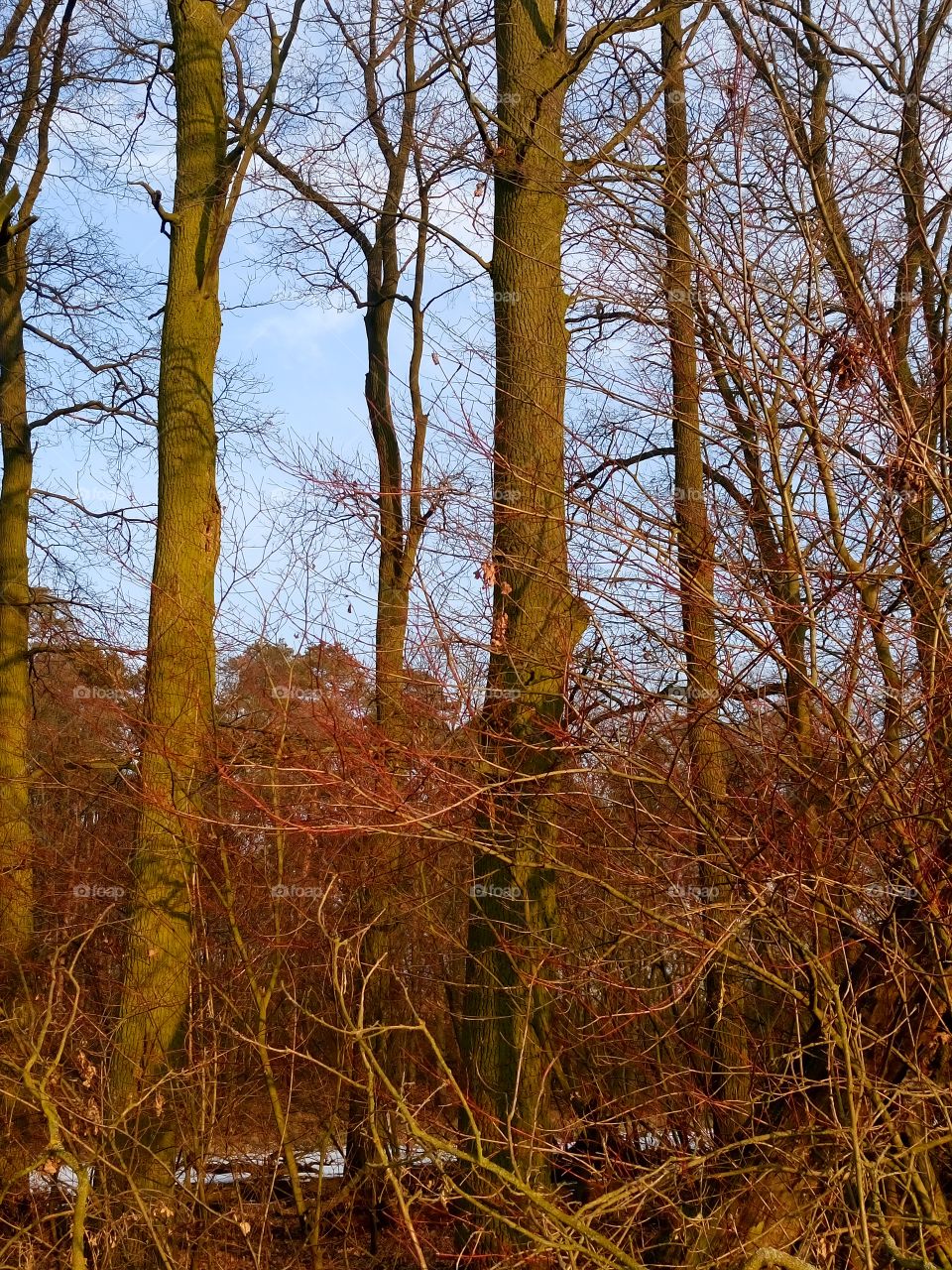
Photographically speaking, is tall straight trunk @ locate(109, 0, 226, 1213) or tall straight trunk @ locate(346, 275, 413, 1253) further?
tall straight trunk @ locate(109, 0, 226, 1213)

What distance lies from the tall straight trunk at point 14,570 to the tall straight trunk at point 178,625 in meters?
3.10

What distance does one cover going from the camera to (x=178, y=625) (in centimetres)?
784

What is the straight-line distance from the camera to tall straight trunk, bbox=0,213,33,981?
11.2m

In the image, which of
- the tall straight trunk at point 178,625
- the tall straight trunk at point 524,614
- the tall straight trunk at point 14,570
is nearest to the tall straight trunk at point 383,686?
the tall straight trunk at point 524,614

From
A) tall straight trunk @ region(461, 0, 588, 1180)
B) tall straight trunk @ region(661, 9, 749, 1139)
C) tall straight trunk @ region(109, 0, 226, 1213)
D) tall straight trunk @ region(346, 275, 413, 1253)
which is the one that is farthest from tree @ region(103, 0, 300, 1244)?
tall straight trunk @ region(661, 9, 749, 1139)

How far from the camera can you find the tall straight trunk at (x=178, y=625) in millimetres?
7141

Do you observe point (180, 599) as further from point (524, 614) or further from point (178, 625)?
point (524, 614)

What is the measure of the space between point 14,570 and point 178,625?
17.7 feet

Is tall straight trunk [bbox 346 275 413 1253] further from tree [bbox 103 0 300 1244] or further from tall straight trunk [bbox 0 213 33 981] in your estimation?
tall straight trunk [bbox 0 213 33 981]

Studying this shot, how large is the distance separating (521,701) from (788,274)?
2.16 m

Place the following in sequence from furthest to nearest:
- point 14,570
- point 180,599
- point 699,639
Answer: point 14,570
point 180,599
point 699,639

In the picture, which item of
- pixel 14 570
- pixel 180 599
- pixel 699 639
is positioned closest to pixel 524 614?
pixel 699 639

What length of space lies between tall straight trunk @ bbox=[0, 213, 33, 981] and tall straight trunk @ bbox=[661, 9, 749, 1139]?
6398mm

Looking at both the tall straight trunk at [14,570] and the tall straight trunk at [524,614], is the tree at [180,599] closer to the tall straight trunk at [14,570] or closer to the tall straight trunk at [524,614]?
the tall straight trunk at [524,614]
